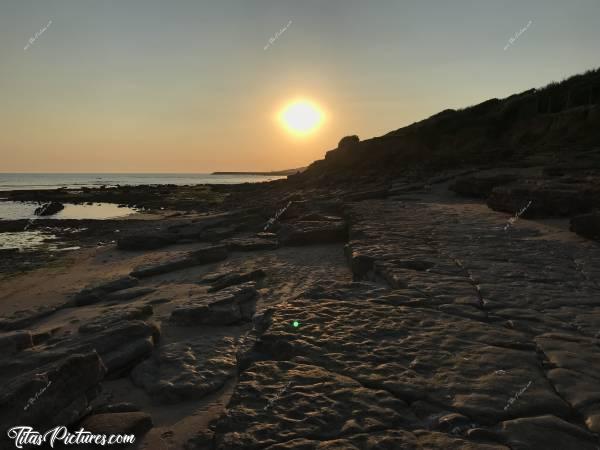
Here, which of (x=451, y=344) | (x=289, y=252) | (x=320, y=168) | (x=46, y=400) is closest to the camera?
(x=46, y=400)

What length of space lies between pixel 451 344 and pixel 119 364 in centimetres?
364

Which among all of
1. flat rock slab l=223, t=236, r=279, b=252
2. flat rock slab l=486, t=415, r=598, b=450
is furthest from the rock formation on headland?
flat rock slab l=223, t=236, r=279, b=252

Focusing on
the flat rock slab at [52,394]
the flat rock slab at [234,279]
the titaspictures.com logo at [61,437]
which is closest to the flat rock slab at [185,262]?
the flat rock slab at [234,279]

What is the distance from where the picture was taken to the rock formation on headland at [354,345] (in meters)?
2.85

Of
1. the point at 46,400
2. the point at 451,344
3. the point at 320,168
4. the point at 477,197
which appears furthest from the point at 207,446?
the point at 320,168

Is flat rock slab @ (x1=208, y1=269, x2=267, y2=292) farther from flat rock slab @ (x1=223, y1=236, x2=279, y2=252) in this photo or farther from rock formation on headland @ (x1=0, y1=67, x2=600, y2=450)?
flat rock slab @ (x1=223, y1=236, x2=279, y2=252)

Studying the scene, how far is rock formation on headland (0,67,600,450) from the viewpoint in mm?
2848

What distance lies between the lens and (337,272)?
328 inches

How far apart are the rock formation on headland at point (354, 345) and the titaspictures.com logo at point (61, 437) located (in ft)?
0.23

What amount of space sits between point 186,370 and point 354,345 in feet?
6.16

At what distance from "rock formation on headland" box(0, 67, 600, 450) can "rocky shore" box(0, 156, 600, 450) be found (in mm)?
18

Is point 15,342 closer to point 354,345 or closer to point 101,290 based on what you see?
point 101,290

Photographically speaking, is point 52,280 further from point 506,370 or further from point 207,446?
point 506,370

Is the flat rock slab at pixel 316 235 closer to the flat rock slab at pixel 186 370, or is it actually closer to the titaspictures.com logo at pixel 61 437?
the flat rock slab at pixel 186 370
